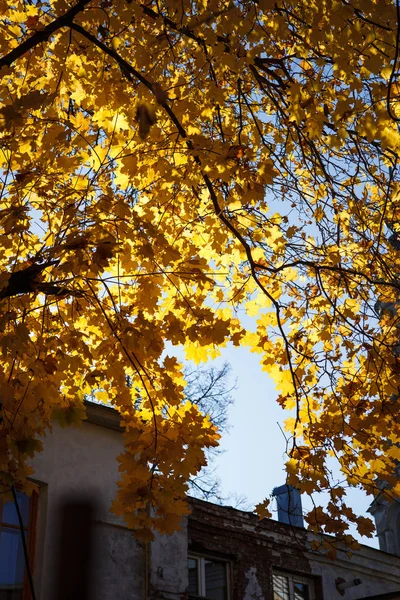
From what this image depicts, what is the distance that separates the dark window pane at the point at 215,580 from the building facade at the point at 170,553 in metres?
0.01

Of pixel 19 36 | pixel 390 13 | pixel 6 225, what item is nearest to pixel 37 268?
pixel 6 225

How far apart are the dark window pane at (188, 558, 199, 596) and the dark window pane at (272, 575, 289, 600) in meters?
1.84

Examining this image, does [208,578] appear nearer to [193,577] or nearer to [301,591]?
[193,577]

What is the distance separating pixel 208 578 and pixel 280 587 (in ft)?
5.55

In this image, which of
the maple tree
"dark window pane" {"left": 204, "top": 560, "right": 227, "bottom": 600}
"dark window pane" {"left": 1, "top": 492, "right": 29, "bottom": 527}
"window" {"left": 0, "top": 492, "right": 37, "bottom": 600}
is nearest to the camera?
the maple tree

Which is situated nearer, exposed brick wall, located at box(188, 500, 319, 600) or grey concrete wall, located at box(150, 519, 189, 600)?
grey concrete wall, located at box(150, 519, 189, 600)

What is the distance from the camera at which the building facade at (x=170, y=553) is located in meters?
6.81

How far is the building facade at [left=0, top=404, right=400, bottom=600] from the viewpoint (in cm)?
681

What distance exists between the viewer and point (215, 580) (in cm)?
938

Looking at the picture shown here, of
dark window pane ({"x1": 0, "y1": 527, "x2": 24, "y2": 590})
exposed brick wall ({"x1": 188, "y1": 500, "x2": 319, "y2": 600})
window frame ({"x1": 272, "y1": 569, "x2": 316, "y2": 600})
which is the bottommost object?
dark window pane ({"x1": 0, "y1": 527, "x2": 24, "y2": 590})

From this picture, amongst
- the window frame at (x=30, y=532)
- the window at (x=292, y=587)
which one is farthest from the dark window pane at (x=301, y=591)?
the window frame at (x=30, y=532)

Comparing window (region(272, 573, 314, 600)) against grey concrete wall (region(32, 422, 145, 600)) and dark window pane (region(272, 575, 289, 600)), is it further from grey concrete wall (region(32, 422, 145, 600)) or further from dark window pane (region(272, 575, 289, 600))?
grey concrete wall (region(32, 422, 145, 600))

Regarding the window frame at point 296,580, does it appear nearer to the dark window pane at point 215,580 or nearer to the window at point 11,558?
the dark window pane at point 215,580

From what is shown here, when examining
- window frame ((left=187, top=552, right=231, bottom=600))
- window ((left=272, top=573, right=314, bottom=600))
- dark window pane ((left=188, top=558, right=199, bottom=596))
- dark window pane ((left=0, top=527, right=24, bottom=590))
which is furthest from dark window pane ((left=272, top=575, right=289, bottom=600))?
dark window pane ((left=0, top=527, right=24, bottom=590))
